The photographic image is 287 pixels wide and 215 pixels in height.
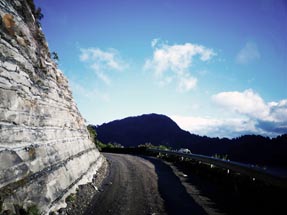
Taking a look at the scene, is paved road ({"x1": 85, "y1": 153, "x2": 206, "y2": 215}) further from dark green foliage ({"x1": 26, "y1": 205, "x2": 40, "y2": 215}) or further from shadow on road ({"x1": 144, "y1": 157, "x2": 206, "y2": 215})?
dark green foliage ({"x1": 26, "y1": 205, "x2": 40, "y2": 215})

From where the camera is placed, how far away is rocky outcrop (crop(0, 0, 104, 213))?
531cm

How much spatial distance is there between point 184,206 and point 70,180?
4.29 metres

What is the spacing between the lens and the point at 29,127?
6789mm

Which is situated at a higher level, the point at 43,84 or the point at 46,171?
the point at 43,84

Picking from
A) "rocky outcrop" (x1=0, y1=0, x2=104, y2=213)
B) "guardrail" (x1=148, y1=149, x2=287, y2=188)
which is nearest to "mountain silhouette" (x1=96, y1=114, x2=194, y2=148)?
"guardrail" (x1=148, y1=149, x2=287, y2=188)

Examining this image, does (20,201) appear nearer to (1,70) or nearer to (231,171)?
(1,70)

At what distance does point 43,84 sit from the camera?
9.01 metres

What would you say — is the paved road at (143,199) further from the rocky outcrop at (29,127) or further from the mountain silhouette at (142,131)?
the mountain silhouette at (142,131)

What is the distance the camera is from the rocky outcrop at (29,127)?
17.4 feet

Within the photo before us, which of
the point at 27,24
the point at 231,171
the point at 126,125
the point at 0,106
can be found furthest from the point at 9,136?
the point at 126,125

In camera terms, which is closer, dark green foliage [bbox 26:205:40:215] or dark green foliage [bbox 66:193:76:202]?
dark green foliage [bbox 26:205:40:215]

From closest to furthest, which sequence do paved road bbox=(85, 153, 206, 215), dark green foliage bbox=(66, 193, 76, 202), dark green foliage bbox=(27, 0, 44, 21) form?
paved road bbox=(85, 153, 206, 215), dark green foliage bbox=(66, 193, 76, 202), dark green foliage bbox=(27, 0, 44, 21)

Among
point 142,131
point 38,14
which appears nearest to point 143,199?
point 38,14

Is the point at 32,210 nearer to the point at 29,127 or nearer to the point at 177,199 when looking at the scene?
the point at 29,127
